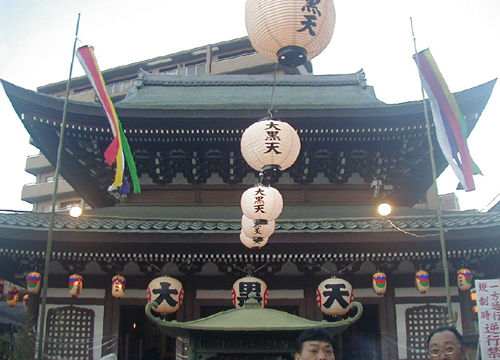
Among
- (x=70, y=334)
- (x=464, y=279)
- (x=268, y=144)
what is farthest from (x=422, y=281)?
(x=70, y=334)

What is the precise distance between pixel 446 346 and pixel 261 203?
189 inches

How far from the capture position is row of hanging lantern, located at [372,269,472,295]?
9562mm

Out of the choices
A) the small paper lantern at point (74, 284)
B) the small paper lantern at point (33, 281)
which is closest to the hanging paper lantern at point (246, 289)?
the small paper lantern at point (74, 284)

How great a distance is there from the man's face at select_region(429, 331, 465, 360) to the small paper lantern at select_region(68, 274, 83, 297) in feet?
26.4

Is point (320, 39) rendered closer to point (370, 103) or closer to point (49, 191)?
point (370, 103)

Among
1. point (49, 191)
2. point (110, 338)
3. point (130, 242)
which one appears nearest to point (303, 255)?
point (130, 242)

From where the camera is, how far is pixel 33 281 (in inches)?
377

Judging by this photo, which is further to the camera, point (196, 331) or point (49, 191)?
point (49, 191)

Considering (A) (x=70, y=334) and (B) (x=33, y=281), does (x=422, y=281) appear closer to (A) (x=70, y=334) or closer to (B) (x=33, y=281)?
(A) (x=70, y=334)

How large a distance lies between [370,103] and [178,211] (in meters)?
6.20

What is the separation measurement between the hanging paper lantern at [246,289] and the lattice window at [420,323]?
340cm

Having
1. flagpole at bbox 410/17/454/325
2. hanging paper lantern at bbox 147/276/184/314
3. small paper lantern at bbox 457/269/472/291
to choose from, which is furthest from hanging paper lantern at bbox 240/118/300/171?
small paper lantern at bbox 457/269/472/291

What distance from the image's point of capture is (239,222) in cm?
984

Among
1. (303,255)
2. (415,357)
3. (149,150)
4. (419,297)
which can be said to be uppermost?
(149,150)
